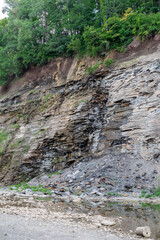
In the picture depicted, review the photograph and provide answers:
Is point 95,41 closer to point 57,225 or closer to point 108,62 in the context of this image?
point 108,62

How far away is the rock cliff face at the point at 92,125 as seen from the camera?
547 inches

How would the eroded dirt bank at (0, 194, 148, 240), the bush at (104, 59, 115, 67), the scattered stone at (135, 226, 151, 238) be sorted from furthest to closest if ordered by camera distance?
the bush at (104, 59, 115, 67) < the scattered stone at (135, 226, 151, 238) < the eroded dirt bank at (0, 194, 148, 240)

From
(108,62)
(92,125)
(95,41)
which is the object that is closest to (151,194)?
(92,125)

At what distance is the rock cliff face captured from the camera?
13891mm

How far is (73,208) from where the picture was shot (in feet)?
28.0

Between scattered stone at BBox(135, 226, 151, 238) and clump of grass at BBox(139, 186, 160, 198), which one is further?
clump of grass at BBox(139, 186, 160, 198)

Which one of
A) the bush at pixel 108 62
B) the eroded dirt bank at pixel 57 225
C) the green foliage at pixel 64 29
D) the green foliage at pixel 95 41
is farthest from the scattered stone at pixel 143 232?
the green foliage at pixel 95 41

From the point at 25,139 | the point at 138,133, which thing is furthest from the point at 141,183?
the point at 25,139

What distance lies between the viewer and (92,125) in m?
17.1

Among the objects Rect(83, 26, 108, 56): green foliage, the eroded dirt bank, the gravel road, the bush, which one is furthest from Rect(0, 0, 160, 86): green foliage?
the gravel road

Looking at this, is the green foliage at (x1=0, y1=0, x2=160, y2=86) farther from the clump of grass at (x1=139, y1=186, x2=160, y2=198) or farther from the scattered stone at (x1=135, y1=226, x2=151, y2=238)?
the scattered stone at (x1=135, y1=226, x2=151, y2=238)

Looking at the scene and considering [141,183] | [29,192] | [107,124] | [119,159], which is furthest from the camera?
[107,124]

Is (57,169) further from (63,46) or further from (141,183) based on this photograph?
(63,46)

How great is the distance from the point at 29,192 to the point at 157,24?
17.7 m
